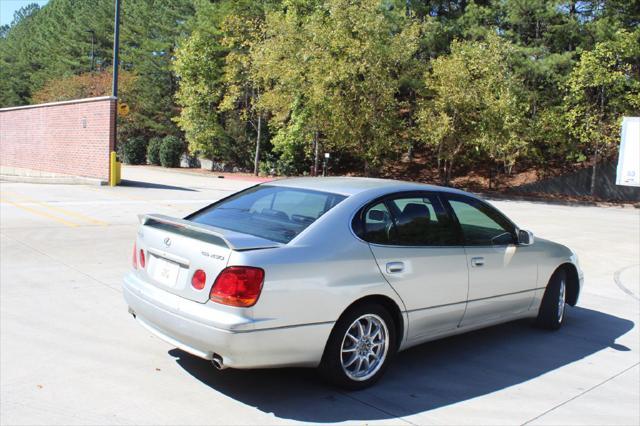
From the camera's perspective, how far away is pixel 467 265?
198 inches

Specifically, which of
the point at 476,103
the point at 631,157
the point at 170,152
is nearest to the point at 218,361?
the point at 631,157

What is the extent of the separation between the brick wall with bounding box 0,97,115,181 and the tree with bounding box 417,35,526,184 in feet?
51.8

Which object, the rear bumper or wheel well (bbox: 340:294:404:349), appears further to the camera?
wheel well (bbox: 340:294:404:349)

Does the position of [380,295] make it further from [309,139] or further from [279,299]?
[309,139]

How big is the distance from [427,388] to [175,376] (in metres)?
1.90

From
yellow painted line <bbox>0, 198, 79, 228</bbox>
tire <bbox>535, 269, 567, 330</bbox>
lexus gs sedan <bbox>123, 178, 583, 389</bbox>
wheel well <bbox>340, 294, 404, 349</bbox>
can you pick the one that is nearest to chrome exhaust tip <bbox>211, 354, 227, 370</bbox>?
lexus gs sedan <bbox>123, 178, 583, 389</bbox>

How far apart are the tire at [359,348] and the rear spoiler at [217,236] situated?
78 cm

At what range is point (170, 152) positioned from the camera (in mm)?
44531

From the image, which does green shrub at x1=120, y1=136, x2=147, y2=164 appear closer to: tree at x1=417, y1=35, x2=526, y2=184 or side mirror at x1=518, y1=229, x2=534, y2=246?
tree at x1=417, y1=35, x2=526, y2=184

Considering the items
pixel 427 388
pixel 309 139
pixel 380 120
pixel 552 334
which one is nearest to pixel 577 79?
pixel 380 120

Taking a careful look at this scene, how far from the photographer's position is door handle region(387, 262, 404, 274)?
4426 mm

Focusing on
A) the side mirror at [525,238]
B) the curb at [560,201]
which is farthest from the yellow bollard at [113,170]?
the side mirror at [525,238]

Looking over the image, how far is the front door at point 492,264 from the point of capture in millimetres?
5125

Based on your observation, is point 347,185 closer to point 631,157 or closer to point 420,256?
point 420,256
